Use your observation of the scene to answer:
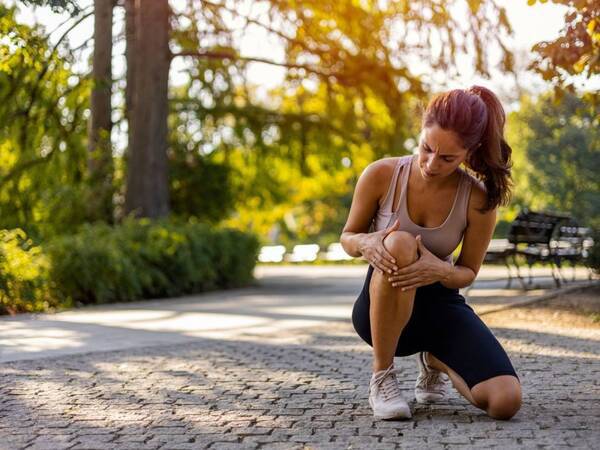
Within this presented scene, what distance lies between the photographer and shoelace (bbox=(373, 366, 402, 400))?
4613 mm

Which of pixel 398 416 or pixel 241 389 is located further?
pixel 241 389

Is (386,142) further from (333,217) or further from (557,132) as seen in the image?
(333,217)

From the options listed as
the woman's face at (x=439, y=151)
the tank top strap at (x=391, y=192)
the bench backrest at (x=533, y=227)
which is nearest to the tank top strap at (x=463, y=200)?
the woman's face at (x=439, y=151)

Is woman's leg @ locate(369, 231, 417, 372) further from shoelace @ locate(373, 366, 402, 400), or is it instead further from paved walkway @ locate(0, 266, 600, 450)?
paved walkway @ locate(0, 266, 600, 450)

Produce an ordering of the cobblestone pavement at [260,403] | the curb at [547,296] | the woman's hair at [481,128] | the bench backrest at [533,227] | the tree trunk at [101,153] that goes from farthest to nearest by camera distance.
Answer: the tree trunk at [101,153], the bench backrest at [533,227], the curb at [547,296], the woman's hair at [481,128], the cobblestone pavement at [260,403]

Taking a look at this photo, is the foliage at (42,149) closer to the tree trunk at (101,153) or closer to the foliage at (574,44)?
the tree trunk at (101,153)

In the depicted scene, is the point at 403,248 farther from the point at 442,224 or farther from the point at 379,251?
the point at 442,224

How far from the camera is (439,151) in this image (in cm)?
439

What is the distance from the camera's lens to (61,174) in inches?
603

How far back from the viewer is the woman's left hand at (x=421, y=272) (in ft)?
14.5

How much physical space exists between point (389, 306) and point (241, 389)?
1284 millimetres

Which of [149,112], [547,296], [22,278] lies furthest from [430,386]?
[149,112]

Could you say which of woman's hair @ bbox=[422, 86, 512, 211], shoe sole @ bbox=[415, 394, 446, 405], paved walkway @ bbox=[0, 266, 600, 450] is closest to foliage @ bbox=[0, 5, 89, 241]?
paved walkway @ bbox=[0, 266, 600, 450]

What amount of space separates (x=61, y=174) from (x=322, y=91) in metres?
4.35
